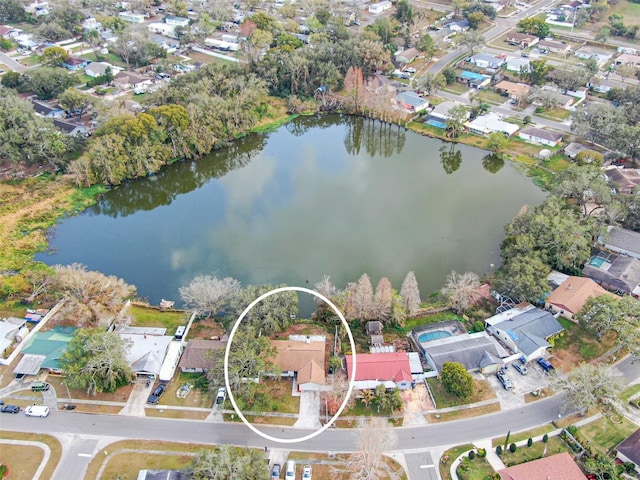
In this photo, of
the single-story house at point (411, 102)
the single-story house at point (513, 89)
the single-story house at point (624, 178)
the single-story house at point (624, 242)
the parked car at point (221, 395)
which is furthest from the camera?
the single-story house at point (513, 89)

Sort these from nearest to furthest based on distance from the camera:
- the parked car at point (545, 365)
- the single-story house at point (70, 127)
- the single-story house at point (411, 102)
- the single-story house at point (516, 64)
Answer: the parked car at point (545, 365), the single-story house at point (70, 127), the single-story house at point (411, 102), the single-story house at point (516, 64)

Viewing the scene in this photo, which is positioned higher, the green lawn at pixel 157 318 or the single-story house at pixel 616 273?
the single-story house at pixel 616 273

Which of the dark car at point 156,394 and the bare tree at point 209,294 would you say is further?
the bare tree at point 209,294

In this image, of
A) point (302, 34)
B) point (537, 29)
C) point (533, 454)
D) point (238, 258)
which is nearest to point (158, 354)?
point (238, 258)

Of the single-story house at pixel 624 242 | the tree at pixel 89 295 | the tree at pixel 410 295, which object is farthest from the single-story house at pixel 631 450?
the tree at pixel 89 295

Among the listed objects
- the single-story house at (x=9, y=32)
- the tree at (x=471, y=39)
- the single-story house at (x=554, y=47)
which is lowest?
the single-story house at (x=9, y=32)

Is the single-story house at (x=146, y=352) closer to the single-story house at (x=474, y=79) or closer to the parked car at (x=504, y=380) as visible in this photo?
the parked car at (x=504, y=380)

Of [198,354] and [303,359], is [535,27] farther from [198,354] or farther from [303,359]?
[198,354]

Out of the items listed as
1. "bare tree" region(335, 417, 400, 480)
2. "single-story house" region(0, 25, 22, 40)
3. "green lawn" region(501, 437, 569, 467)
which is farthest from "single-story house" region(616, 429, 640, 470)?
"single-story house" region(0, 25, 22, 40)
